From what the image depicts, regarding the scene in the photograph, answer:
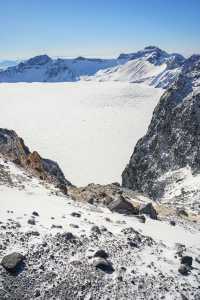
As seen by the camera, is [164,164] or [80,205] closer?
[80,205]

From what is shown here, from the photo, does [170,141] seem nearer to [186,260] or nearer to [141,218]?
[141,218]

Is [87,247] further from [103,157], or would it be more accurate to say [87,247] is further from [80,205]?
[103,157]

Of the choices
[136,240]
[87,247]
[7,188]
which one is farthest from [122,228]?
[7,188]

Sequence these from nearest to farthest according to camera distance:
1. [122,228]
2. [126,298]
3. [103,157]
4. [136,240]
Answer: [126,298] < [136,240] < [122,228] < [103,157]

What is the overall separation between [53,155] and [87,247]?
98.1 metres

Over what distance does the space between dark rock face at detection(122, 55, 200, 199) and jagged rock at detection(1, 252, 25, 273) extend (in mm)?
38404

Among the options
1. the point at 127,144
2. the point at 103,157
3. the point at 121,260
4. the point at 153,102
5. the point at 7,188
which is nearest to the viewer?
the point at 121,260

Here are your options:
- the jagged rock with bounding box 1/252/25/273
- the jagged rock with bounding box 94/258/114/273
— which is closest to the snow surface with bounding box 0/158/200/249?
the jagged rock with bounding box 1/252/25/273

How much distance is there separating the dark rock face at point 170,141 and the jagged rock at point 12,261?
3840 centimetres

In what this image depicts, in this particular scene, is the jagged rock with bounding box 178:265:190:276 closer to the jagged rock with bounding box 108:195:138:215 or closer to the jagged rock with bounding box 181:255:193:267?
the jagged rock with bounding box 181:255:193:267

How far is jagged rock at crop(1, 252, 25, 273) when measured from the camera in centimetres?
1493

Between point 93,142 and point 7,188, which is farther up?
point 7,188

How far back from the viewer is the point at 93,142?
436 ft

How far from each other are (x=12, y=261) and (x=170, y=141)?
48.6m
